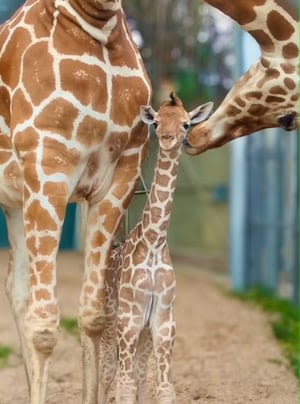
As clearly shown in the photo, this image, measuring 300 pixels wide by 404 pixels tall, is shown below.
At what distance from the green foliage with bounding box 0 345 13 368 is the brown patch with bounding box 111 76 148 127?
298 cm

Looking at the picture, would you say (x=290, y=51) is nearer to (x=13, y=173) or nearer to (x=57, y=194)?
(x=57, y=194)

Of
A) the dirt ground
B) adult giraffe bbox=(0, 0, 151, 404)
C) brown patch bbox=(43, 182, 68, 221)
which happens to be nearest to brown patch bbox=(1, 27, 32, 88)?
adult giraffe bbox=(0, 0, 151, 404)

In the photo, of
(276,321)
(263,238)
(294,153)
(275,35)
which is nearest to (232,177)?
(263,238)

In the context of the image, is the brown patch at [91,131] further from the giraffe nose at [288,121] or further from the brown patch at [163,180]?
the giraffe nose at [288,121]

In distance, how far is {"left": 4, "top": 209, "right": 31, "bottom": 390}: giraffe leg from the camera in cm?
447

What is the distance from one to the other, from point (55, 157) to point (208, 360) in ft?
10.2

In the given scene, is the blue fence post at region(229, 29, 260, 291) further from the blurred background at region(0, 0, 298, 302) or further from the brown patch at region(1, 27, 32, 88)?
the brown patch at region(1, 27, 32, 88)

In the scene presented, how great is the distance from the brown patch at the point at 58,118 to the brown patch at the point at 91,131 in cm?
4

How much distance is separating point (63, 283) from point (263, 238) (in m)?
2.62

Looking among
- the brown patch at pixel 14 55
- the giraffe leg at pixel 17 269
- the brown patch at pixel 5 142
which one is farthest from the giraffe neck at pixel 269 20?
the giraffe leg at pixel 17 269

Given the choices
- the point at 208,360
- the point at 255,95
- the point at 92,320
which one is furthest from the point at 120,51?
the point at 208,360

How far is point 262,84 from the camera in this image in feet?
13.1

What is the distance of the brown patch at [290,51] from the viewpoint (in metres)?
3.92

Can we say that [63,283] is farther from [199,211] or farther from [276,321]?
[276,321]
